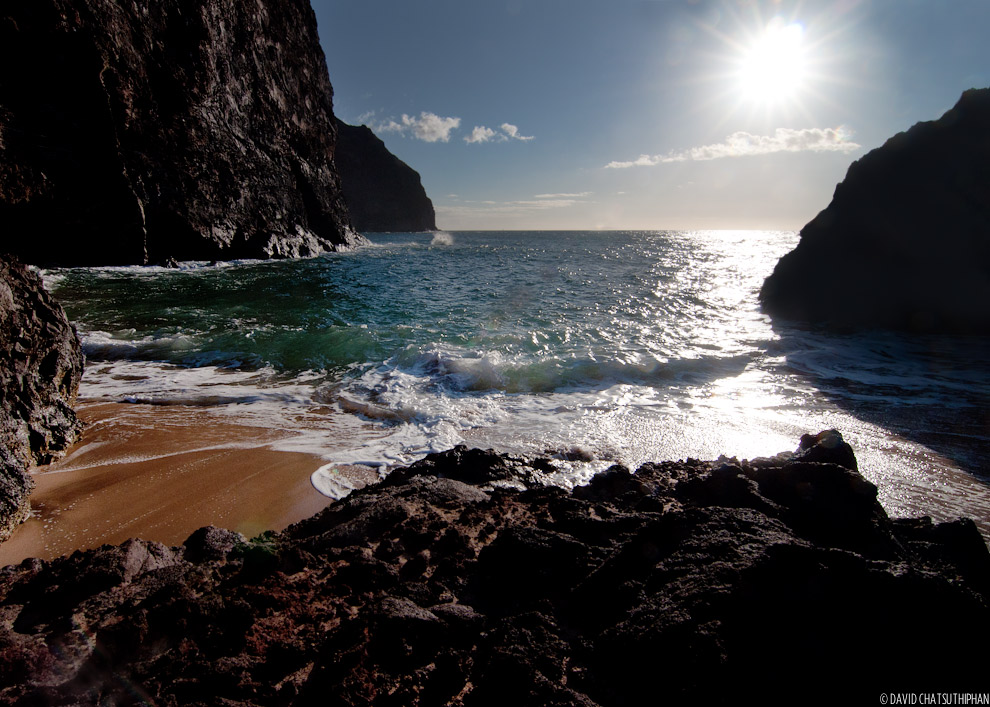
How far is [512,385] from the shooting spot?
7.53 metres

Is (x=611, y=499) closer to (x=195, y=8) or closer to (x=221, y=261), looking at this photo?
(x=221, y=261)

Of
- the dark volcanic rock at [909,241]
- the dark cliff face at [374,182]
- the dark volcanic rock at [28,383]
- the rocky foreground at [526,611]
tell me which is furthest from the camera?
the dark cliff face at [374,182]

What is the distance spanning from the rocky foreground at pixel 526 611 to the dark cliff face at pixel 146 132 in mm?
19011

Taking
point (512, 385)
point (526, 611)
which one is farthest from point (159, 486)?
point (512, 385)

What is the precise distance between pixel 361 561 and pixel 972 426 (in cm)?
775

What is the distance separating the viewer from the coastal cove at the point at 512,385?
4.88 m

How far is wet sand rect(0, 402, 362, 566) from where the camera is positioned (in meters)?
3.32

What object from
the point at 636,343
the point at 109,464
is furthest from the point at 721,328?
the point at 109,464

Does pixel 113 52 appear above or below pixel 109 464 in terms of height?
above

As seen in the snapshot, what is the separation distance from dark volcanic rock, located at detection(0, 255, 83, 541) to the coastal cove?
0.24 m

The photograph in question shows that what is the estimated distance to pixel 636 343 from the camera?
33.8 feet

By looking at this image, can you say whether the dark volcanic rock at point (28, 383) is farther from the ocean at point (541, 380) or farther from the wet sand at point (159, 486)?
the ocean at point (541, 380)

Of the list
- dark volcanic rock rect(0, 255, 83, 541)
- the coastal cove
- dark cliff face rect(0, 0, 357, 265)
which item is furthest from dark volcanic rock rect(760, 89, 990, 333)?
dark cliff face rect(0, 0, 357, 265)

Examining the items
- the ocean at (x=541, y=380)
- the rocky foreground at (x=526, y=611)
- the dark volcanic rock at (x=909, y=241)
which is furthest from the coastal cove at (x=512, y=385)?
the dark volcanic rock at (x=909, y=241)
